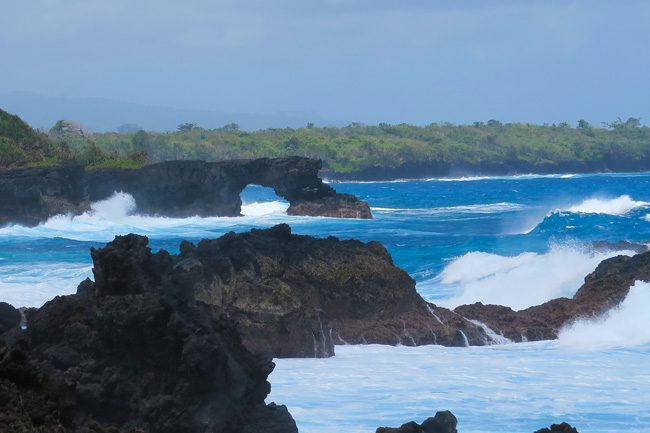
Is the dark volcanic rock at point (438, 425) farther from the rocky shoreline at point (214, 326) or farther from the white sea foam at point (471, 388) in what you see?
the white sea foam at point (471, 388)

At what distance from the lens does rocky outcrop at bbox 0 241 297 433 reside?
8469 millimetres

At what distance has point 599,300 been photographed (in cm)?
1931

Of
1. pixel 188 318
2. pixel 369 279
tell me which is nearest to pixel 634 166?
pixel 369 279

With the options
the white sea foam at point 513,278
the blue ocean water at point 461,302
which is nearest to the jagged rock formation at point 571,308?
the blue ocean water at point 461,302

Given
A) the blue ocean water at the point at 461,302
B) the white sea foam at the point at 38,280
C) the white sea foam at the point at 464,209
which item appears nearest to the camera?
the blue ocean water at the point at 461,302

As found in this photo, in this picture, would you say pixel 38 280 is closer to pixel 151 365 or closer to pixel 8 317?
pixel 8 317

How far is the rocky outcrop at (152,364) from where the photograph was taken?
333 inches

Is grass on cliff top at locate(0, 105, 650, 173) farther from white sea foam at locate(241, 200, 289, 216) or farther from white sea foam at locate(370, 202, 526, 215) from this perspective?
white sea foam at locate(370, 202, 526, 215)

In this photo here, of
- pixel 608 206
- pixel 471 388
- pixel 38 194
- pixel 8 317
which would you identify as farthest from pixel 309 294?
pixel 608 206

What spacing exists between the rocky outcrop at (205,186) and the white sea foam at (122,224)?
24.0 inches

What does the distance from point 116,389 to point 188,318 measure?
0.77 metres

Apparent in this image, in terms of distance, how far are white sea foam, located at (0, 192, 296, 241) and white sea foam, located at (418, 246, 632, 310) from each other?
1595cm

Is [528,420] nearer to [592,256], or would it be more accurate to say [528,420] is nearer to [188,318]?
[188,318]

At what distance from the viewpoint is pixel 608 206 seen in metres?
59.3
